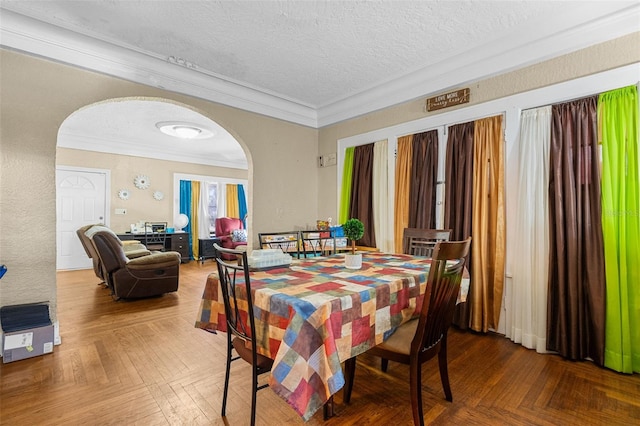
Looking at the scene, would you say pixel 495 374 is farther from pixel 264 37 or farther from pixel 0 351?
pixel 0 351

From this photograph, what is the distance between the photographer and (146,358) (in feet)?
8.05

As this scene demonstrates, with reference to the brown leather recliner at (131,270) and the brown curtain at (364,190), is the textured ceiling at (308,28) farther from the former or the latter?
the brown leather recliner at (131,270)

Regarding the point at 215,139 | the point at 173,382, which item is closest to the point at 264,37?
the point at 173,382

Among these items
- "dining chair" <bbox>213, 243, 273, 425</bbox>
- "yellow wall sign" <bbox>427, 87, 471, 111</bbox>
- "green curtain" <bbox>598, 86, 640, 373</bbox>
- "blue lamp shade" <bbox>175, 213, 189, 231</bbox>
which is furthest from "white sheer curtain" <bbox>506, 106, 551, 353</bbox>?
"blue lamp shade" <bbox>175, 213, 189, 231</bbox>

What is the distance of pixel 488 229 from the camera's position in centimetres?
296

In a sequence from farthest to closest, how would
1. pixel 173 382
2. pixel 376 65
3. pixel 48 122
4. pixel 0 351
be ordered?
pixel 376 65
pixel 48 122
pixel 0 351
pixel 173 382

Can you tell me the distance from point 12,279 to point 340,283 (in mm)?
2813

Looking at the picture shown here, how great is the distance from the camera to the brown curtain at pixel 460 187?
3076 mm

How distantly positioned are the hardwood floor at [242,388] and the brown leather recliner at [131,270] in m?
1.13

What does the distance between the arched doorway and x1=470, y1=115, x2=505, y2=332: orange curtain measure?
4.08 metres

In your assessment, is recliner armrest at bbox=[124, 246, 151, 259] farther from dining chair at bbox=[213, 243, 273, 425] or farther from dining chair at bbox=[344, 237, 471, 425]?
dining chair at bbox=[344, 237, 471, 425]

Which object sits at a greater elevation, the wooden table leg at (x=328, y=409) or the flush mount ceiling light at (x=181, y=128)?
the flush mount ceiling light at (x=181, y=128)

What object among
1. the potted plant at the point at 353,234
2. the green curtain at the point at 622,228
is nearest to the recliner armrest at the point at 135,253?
the potted plant at the point at 353,234

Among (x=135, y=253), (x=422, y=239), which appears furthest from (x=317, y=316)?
(x=135, y=253)
